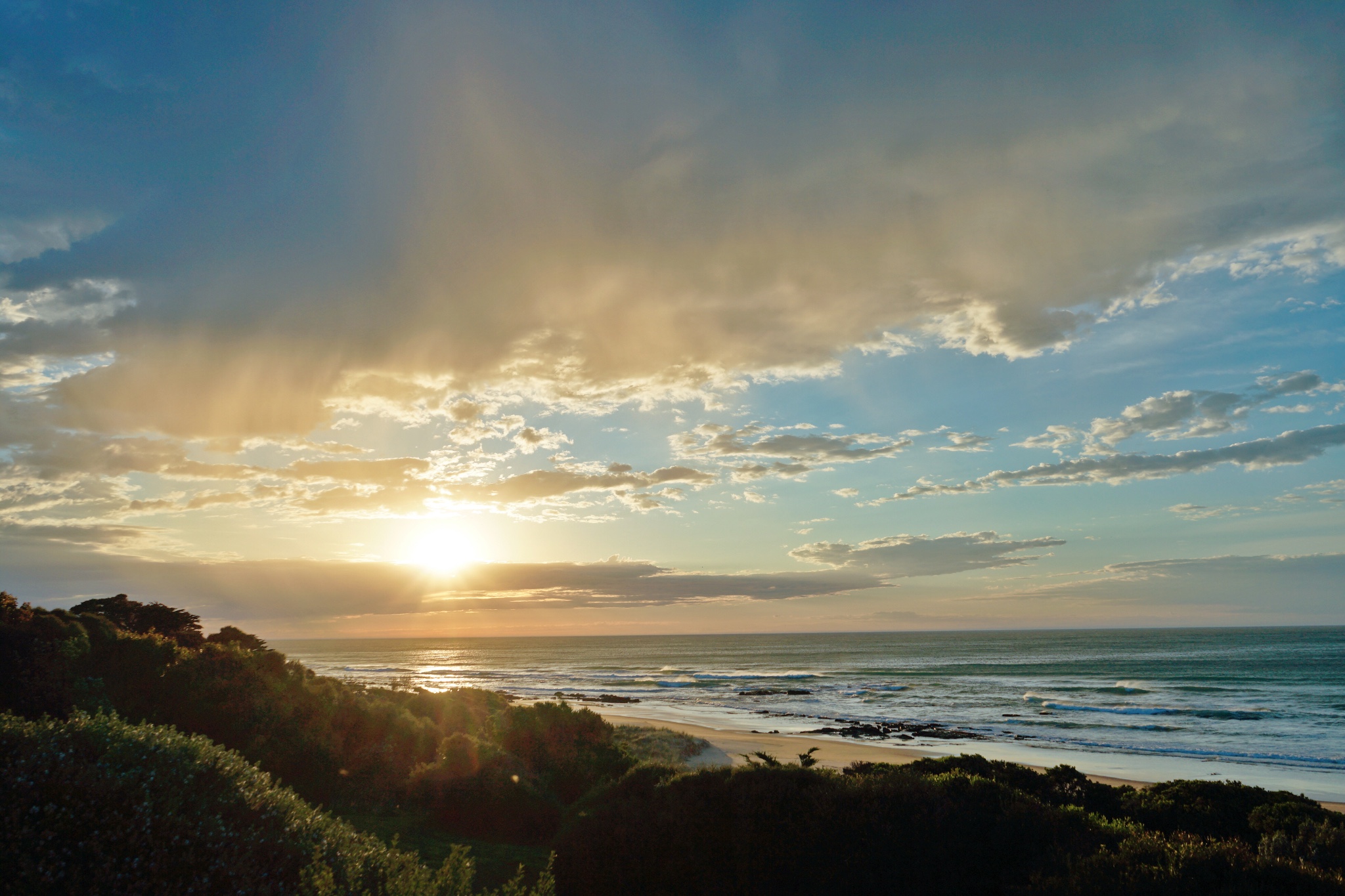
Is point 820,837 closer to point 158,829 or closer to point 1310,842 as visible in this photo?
point 1310,842

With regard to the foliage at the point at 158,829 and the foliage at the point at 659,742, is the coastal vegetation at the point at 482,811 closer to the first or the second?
the foliage at the point at 158,829

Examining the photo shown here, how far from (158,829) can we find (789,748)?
109 ft

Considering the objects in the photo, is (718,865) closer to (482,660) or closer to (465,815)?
(465,815)

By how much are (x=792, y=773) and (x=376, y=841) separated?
624cm

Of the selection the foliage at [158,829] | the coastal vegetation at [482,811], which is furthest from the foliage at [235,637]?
the foliage at [158,829]

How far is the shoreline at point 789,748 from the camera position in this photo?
3105cm

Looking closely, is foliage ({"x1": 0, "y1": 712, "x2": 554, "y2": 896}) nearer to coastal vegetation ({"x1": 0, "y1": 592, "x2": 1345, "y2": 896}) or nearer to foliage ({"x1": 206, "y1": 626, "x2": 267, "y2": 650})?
coastal vegetation ({"x1": 0, "y1": 592, "x2": 1345, "y2": 896})

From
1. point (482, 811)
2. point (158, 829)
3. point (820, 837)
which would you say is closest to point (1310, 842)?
point (820, 837)

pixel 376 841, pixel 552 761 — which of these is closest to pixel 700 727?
pixel 552 761

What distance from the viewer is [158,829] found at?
6.24 meters

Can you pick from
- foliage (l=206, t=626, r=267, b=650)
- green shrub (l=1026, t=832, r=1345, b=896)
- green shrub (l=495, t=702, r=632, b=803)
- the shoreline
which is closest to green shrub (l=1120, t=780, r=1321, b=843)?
green shrub (l=1026, t=832, r=1345, b=896)

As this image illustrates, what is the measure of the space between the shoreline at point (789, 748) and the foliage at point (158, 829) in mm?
22387

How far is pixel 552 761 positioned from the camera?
19891 mm

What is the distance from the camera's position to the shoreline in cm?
3105
